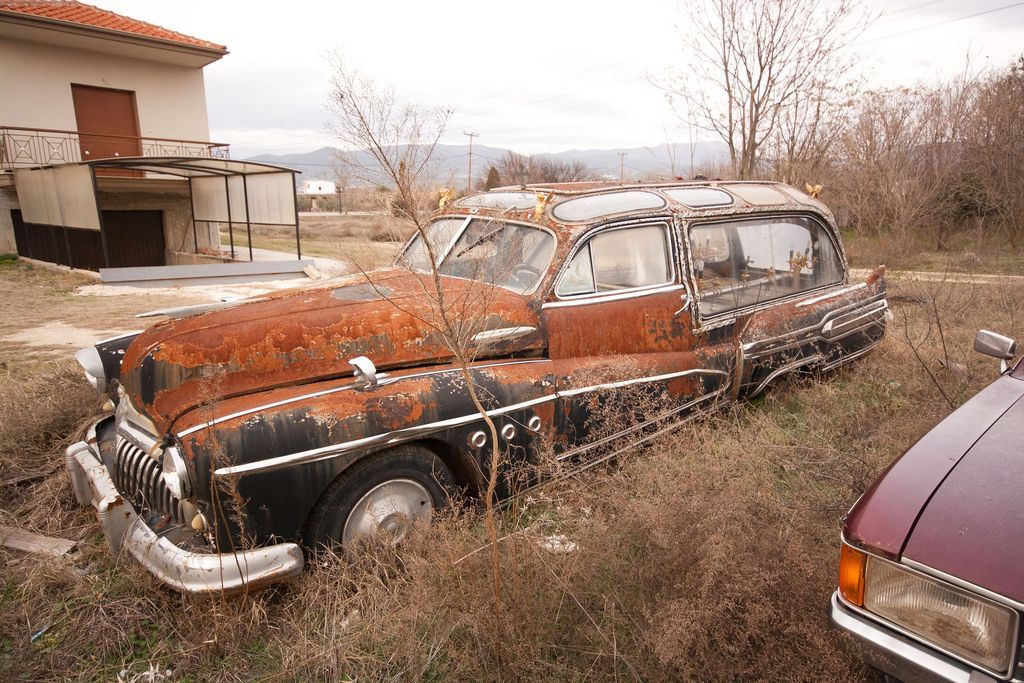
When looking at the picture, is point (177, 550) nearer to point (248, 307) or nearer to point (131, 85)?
point (248, 307)

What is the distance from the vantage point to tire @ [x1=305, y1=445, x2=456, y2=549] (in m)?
2.82

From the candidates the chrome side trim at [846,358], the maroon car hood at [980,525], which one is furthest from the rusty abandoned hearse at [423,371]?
the maroon car hood at [980,525]

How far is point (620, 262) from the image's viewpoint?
4.05m

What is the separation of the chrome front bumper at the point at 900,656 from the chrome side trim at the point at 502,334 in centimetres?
196

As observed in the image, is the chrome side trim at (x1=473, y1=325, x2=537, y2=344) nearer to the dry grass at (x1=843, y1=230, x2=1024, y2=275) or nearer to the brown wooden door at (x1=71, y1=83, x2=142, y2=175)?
the dry grass at (x1=843, y1=230, x2=1024, y2=275)

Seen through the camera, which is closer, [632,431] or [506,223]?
[632,431]

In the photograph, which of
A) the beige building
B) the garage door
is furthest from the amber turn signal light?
the garage door

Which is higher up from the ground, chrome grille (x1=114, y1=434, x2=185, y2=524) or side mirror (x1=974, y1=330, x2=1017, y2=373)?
side mirror (x1=974, y1=330, x2=1017, y2=373)

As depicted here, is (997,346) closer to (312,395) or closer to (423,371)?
(423,371)

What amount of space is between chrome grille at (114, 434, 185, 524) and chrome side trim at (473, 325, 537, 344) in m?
1.60

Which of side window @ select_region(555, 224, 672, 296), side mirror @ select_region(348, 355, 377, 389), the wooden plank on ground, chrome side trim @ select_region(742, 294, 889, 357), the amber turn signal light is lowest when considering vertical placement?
the wooden plank on ground

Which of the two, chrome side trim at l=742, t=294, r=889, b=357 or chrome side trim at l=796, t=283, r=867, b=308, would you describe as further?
chrome side trim at l=796, t=283, r=867, b=308

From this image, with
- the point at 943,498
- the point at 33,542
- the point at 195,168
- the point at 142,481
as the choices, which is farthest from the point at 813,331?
the point at 195,168

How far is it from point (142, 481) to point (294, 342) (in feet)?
3.14
